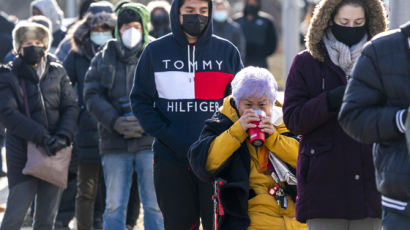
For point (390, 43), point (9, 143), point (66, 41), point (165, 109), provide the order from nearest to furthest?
point (390, 43), point (165, 109), point (9, 143), point (66, 41)

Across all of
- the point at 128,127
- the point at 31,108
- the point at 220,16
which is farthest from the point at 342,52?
the point at 220,16

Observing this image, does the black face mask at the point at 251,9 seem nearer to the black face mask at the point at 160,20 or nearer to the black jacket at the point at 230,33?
the black jacket at the point at 230,33

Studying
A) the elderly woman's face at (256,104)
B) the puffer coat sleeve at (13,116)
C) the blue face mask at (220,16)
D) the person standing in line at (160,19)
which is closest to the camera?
the elderly woman's face at (256,104)

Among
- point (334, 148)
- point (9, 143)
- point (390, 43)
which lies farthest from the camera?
point (9, 143)

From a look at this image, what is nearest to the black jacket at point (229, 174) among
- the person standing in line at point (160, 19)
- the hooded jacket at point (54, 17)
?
the hooded jacket at point (54, 17)

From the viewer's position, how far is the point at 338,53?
5184 mm

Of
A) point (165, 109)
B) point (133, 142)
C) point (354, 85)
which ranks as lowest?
point (133, 142)

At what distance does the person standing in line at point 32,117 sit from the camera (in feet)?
24.0

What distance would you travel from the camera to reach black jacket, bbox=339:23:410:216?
425 cm

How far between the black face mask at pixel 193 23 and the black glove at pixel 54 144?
1630 mm

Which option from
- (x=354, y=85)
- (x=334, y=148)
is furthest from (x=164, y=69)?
→ (x=354, y=85)

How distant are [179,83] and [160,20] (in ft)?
15.6

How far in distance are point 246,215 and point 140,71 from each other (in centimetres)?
148

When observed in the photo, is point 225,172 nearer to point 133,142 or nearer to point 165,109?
point 165,109
